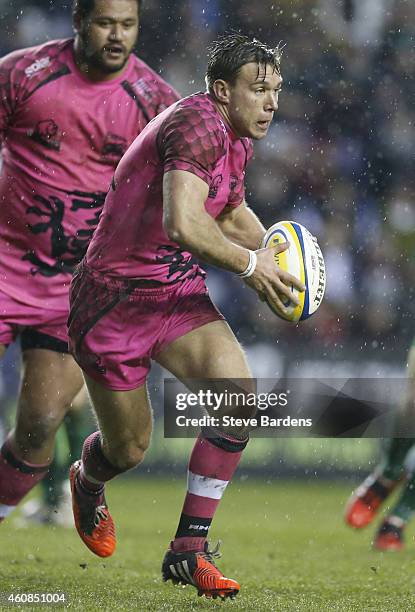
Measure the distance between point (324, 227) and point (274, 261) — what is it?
4.84 meters

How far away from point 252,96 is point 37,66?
3.56ft

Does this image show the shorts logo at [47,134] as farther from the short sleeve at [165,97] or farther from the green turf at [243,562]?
the green turf at [243,562]

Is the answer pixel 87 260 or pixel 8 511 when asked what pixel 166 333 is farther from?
pixel 8 511

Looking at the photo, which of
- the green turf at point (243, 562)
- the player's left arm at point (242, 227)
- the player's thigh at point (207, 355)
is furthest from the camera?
the player's left arm at point (242, 227)

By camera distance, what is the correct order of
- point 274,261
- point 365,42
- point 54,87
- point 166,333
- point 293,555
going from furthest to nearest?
point 365,42
point 293,555
point 54,87
point 166,333
point 274,261

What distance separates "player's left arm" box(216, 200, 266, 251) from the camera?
13.1 feet

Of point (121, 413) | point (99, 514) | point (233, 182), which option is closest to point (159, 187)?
point (233, 182)

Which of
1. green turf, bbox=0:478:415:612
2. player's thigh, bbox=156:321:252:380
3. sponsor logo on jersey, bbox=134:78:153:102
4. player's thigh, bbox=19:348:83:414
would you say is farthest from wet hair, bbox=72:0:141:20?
green turf, bbox=0:478:415:612

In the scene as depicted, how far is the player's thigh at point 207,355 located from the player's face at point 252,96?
67 centimetres

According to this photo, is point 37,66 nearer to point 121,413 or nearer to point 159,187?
point 159,187

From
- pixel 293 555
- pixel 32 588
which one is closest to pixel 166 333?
pixel 32 588

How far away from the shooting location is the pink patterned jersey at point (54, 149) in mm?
4348

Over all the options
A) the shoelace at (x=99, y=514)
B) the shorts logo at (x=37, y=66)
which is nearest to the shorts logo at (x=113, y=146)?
the shorts logo at (x=37, y=66)

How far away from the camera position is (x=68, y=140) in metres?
4.40
